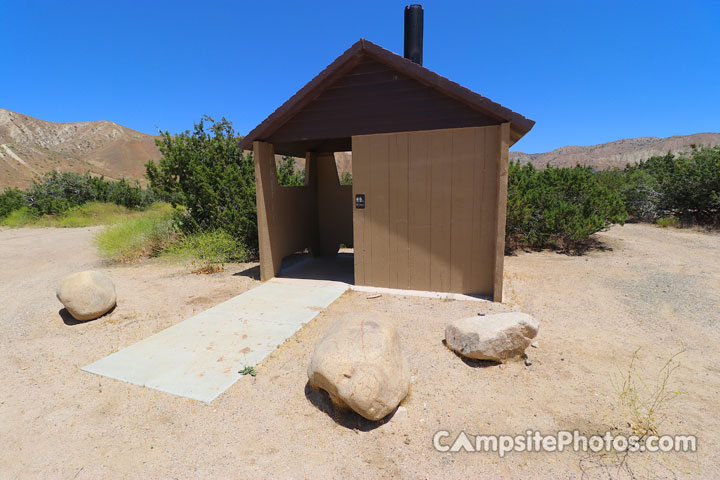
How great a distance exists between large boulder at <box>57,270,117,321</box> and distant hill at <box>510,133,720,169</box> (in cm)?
5587

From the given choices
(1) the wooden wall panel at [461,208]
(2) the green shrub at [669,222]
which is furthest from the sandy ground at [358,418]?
(2) the green shrub at [669,222]

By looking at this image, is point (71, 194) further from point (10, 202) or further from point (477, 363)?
point (477, 363)

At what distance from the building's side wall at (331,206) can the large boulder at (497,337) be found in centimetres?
541

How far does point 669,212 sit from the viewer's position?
43.4 feet

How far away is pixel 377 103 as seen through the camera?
5270 millimetres

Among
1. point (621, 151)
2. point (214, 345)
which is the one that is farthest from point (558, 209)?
point (621, 151)

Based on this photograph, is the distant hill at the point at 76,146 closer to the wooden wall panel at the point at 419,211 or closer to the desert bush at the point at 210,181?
the desert bush at the point at 210,181

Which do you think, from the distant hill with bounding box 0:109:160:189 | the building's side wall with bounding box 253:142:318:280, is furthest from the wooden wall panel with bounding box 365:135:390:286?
the distant hill with bounding box 0:109:160:189

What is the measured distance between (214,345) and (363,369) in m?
2.13

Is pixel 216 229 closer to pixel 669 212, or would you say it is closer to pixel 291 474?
pixel 291 474

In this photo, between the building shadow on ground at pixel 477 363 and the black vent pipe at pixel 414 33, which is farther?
the black vent pipe at pixel 414 33

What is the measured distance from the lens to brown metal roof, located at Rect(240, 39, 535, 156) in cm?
479

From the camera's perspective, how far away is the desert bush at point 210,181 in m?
8.54

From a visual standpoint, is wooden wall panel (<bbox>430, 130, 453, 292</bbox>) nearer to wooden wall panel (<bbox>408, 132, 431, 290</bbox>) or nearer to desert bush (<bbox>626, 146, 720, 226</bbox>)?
wooden wall panel (<bbox>408, 132, 431, 290</bbox>)
